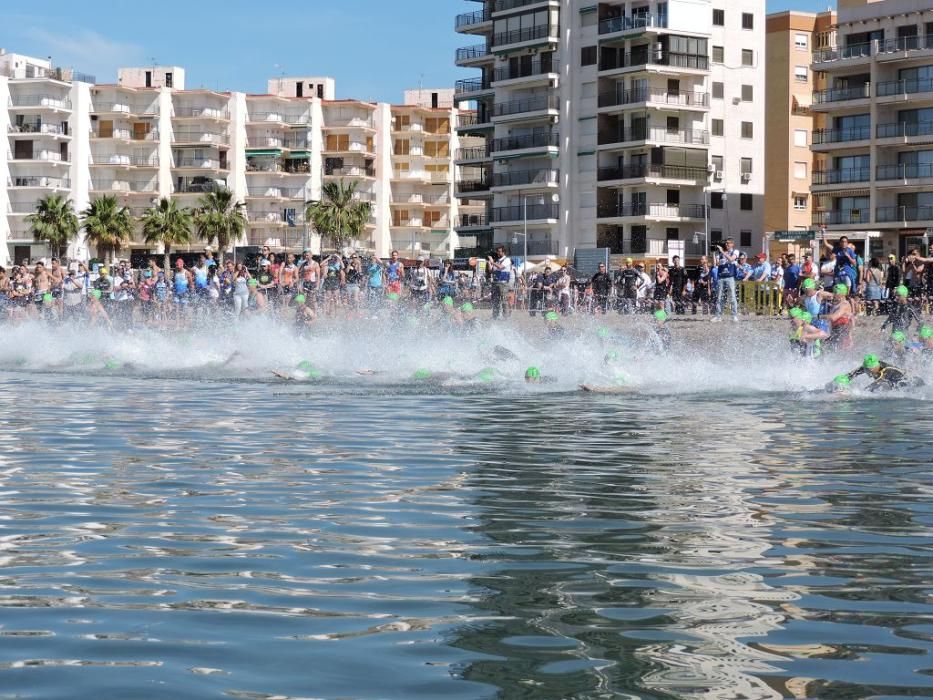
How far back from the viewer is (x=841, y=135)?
7325 centimetres

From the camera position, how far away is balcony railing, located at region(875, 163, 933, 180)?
6906 cm

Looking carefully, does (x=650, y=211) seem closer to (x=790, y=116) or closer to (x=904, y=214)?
(x=904, y=214)

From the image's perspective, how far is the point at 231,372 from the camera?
986 inches

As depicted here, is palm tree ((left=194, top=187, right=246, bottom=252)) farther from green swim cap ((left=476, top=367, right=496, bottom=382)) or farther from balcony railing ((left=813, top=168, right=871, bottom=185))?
green swim cap ((left=476, top=367, right=496, bottom=382))

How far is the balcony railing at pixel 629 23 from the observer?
7606 cm

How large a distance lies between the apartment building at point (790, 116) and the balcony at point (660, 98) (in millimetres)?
10580

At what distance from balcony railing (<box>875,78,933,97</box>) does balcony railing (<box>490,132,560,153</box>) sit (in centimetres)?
1940

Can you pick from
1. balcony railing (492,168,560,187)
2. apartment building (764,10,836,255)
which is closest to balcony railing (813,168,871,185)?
apartment building (764,10,836,255)

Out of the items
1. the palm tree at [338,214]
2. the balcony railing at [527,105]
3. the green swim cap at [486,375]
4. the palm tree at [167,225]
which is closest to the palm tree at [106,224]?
the palm tree at [167,225]

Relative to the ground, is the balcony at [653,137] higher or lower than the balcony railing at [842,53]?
lower

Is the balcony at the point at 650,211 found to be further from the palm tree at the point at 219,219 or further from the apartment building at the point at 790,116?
the palm tree at the point at 219,219

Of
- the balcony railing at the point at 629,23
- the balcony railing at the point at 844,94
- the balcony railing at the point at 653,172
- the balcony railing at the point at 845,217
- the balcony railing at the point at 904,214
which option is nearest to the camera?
the balcony railing at the point at 904,214

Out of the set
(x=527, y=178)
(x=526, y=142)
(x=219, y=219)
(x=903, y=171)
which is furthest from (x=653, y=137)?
(x=219, y=219)

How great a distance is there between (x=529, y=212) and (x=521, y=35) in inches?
420
